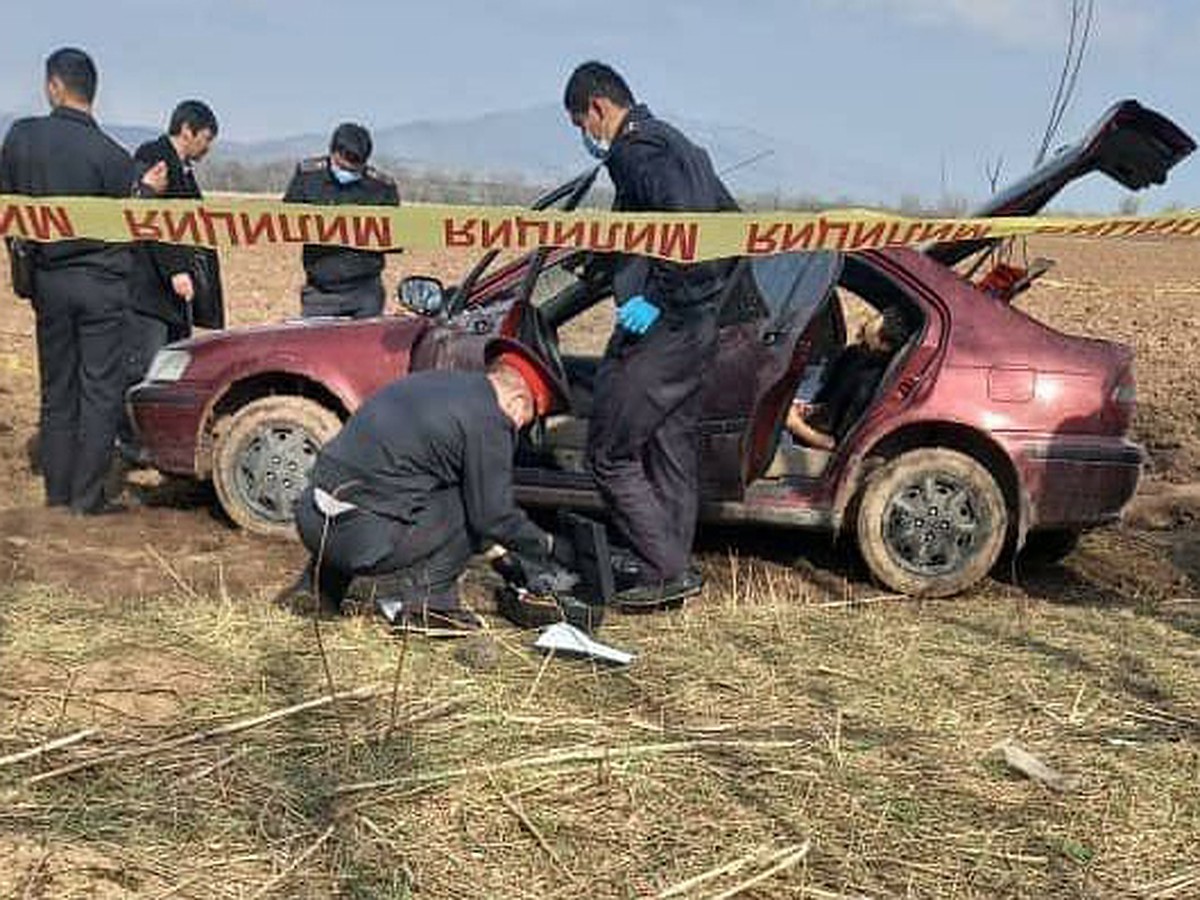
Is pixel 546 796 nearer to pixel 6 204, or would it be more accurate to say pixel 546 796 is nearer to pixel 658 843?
pixel 658 843

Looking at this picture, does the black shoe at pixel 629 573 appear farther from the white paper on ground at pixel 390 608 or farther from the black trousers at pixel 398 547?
the white paper on ground at pixel 390 608

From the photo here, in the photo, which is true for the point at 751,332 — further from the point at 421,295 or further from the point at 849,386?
the point at 421,295

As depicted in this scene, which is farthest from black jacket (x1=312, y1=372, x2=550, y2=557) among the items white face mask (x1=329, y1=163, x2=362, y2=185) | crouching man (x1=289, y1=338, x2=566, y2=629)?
white face mask (x1=329, y1=163, x2=362, y2=185)

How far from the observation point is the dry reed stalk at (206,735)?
351cm

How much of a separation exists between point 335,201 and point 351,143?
0.35 m

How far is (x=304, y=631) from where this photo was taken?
485cm

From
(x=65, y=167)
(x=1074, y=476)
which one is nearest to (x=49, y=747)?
(x=65, y=167)

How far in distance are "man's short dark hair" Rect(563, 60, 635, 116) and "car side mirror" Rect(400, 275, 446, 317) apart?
1260mm

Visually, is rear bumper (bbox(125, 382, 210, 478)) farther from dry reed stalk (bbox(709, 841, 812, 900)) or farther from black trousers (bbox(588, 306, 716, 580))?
dry reed stalk (bbox(709, 841, 812, 900))

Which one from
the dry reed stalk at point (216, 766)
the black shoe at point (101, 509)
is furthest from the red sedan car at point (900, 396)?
the dry reed stalk at point (216, 766)

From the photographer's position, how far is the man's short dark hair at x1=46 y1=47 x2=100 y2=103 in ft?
22.1

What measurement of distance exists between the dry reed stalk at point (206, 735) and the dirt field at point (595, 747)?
0.06ft

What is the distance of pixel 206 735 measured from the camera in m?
3.77

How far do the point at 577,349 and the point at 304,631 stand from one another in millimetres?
2111
